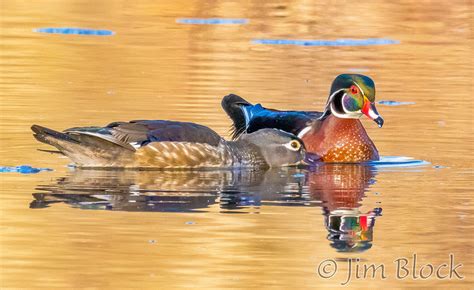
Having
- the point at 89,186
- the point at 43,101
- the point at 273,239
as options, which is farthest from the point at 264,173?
the point at 43,101

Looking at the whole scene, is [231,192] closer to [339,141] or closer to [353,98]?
[339,141]

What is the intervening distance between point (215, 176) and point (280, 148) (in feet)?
2.74

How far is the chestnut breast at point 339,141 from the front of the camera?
1287 cm

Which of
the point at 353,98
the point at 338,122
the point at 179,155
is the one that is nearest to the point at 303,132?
the point at 338,122

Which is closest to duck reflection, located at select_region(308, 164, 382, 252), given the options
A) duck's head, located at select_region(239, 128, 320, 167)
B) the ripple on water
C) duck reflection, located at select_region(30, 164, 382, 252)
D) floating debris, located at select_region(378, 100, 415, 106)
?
duck reflection, located at select_region(30, 164, 382, 252)

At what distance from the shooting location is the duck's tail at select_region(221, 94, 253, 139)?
→ 44.5ft

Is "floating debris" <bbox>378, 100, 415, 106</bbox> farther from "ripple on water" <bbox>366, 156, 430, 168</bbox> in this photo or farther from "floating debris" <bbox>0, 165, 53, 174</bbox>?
"floating debris" <bbox>0, 165, 53, 174</bbox>

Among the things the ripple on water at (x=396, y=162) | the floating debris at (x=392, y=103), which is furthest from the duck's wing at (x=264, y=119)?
the floating debris at (x=392, y=103)

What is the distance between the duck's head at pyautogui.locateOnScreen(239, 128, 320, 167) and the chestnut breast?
1.58ft

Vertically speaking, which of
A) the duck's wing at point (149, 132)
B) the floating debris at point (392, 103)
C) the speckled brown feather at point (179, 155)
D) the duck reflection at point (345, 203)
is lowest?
the duck reflection at point (345, 203)

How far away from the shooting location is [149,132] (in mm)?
11953

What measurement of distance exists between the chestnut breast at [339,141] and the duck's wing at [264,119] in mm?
158

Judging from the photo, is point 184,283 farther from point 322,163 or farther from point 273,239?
point 322,163

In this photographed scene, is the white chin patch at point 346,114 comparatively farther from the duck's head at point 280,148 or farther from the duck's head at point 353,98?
the duck's head at point 280,148
